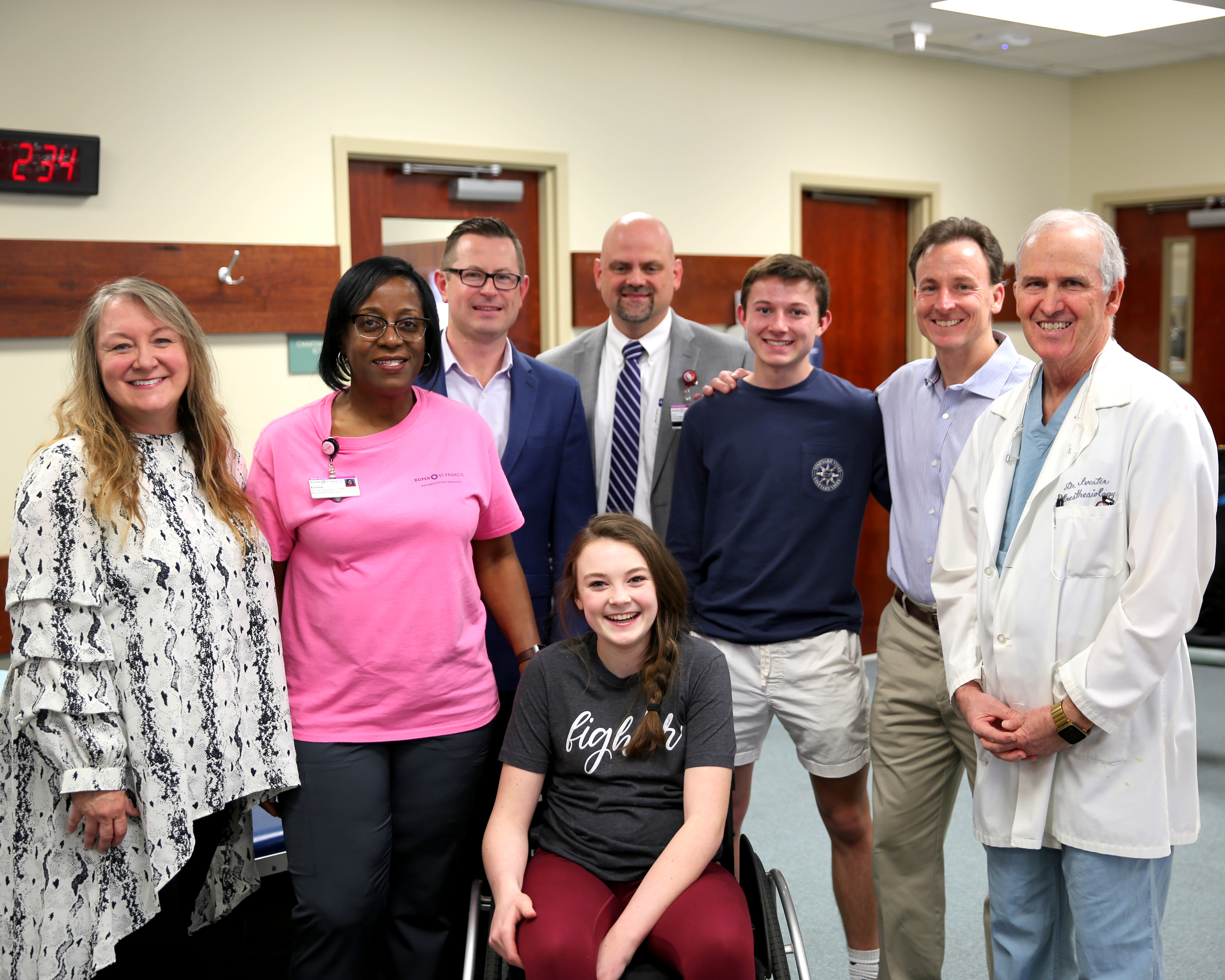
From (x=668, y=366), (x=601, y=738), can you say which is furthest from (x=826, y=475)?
(x=601, y=738)

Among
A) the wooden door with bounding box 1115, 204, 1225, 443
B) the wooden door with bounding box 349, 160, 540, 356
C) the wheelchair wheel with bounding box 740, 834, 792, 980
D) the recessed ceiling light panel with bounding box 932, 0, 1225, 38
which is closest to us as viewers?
the wheelchair wheel with bounding box 740, 834, 792, 980

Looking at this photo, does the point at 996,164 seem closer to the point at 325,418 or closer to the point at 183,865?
the point at 325,418

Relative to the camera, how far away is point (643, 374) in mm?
2828

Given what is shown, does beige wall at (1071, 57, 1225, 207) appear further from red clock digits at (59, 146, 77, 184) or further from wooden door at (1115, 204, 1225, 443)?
red clock digits at (59, 146, 77, 184)

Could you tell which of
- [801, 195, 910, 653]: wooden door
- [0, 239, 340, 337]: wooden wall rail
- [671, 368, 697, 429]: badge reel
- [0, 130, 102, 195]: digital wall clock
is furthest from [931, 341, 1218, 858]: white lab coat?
[801, 195, 910, 653]: wooden door

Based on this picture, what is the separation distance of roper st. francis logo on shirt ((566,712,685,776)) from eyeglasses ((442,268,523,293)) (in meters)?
1.05

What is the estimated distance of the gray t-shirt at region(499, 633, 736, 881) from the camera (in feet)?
6.38

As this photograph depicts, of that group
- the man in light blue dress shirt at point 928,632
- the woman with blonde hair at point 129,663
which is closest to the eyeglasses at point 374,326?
the woman with blonde hair at point 129,663

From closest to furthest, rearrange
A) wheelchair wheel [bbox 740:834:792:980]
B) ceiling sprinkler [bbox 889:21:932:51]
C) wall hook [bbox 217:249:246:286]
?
wheelchair wheel [bbox 740:834:792:980] < wall hook [bbox 217:249:246:286] < ceiling sprinkler [bbox 889:21:932:51]

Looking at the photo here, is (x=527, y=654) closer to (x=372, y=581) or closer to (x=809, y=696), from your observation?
(x=372, y=581)

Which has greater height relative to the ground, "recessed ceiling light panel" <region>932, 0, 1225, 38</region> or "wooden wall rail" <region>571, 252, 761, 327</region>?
"recessed ceiling light panel" <region>932, 0, 1225, 38</region>

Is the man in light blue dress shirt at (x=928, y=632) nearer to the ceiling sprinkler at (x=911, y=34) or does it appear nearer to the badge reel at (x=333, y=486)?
the badge reel at (x=333, y=486)

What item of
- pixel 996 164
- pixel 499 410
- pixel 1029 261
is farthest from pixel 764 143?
pixel 1029 261

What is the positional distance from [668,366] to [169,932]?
5.57ft
